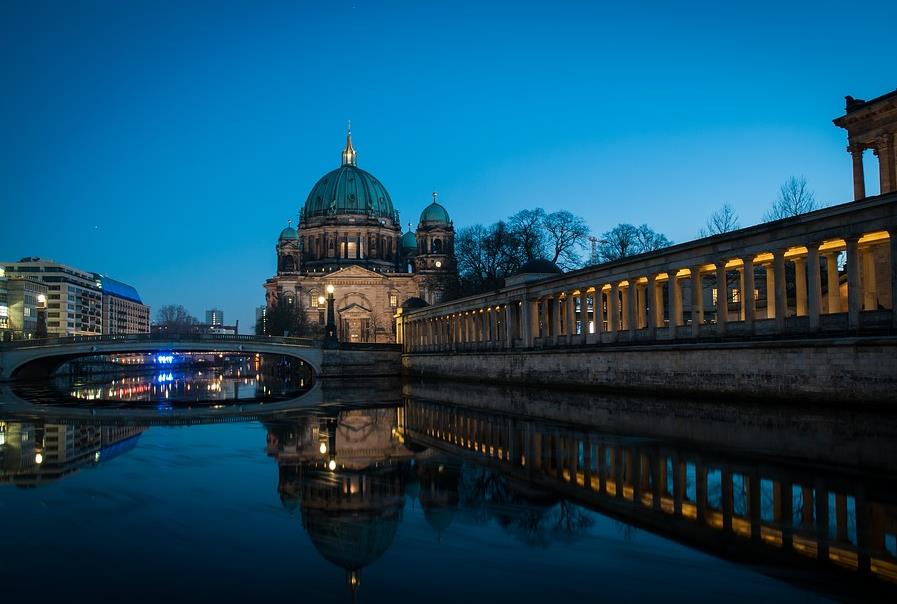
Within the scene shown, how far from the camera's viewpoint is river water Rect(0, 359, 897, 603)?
7.40 m

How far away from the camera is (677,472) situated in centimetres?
1323

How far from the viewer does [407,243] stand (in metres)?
162

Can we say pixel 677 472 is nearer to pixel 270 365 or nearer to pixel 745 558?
pixel 745 558

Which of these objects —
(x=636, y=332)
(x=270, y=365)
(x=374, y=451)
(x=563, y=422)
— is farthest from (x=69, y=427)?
(x=270, y=365)

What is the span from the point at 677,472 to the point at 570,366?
28551mm

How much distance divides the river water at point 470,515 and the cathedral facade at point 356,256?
339 feet

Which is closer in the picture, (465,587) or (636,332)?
(465,587)

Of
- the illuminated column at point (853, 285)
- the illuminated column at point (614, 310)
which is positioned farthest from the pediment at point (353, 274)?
the illuminated column at point (853, 285)

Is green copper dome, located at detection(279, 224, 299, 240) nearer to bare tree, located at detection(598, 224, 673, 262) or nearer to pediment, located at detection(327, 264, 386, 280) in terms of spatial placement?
pediment, located at detection(327, 264, 386, 280)

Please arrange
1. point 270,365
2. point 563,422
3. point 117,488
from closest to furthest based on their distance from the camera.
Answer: point 117,488 < point 563,422 < point 270,365

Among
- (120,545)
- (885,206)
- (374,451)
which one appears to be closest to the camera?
(120,545)

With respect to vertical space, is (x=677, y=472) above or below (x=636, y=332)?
below

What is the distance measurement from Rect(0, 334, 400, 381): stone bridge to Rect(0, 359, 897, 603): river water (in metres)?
50.9

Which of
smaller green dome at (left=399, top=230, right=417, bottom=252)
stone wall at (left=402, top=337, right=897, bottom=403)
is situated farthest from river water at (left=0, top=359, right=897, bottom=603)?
smaller green dome at (left=399, top=230, right=417, bottom=252)
